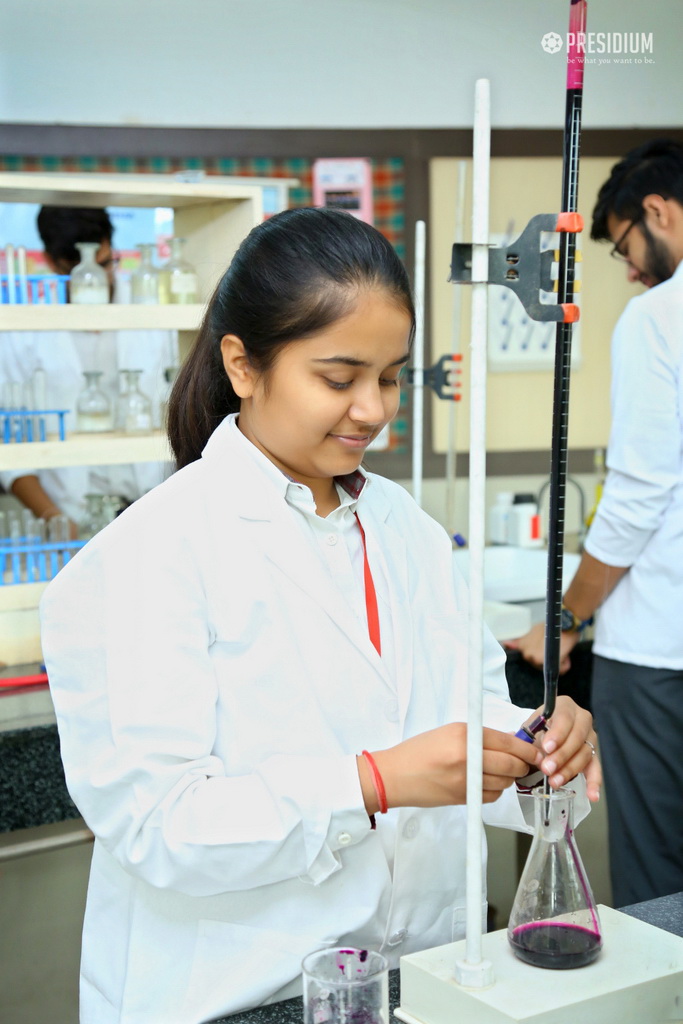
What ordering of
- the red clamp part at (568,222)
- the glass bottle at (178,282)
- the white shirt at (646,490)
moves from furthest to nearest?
the glass bottle at (178,282), the white shirt at (646,490), the red clamp part at (568,222)

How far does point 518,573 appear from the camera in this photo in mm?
3191

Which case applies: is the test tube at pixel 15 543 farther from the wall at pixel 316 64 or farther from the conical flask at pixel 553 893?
the conical flask at pixel 553 893

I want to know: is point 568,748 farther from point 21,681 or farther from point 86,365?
point 86,365

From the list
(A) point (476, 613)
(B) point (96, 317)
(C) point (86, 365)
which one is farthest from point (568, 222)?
(C) point (86, 365)

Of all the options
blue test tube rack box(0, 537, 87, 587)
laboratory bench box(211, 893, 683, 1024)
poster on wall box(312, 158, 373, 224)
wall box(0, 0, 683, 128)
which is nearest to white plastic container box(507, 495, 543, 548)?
poster on wall box(312, 158, 373, 224)

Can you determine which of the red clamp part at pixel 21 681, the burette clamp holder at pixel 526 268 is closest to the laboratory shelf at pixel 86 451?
the red clamp part at pixel 21 681

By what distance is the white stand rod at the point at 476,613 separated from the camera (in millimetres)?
836

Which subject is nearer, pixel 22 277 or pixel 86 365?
pixel 22 277

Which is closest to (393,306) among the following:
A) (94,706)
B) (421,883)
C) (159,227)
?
(94,706)

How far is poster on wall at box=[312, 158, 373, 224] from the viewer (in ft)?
11.2

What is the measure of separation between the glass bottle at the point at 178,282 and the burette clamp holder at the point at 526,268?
1.60 metres

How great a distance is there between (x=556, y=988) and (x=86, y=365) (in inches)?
104

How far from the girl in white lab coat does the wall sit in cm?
229

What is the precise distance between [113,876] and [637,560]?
4.82 feet
